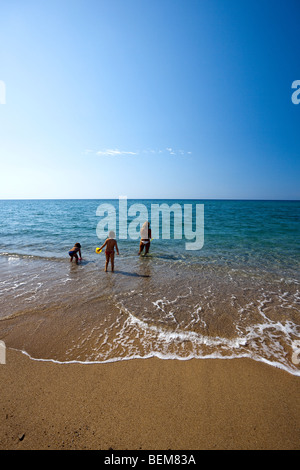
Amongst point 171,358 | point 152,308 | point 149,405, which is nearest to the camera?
point 149,405

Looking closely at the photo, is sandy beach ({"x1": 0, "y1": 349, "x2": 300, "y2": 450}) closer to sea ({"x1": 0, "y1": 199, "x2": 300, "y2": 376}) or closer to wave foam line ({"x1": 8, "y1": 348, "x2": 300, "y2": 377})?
wave foam line ({"x1": 8, "y1": 348, "x2": 300, "y2": 377})

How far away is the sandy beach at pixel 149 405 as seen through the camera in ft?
7.88

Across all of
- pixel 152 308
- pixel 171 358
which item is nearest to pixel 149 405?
pixel 171 358

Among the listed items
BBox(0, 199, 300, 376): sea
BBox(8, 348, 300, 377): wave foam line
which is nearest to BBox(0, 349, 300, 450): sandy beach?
BBox(8, 348, 300, 377): wave foam line

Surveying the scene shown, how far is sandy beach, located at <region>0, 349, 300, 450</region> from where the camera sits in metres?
2.40

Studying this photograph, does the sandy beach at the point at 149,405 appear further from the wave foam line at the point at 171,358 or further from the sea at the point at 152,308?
the sea at the point at 152,308

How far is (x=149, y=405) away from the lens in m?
2.80

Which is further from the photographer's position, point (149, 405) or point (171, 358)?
point (171, 358)

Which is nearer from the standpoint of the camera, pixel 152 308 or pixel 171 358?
pixel 171 358

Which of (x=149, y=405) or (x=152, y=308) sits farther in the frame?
(x=152, y=308)

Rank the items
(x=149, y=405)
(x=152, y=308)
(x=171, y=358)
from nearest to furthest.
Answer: (x=149, y=405)
(x=171, y=358)
(x=152, y=308)

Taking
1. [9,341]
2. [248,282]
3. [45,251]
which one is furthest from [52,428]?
[45,251]

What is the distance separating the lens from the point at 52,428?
2494mm

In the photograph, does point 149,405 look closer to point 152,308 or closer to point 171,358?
point 171,358
